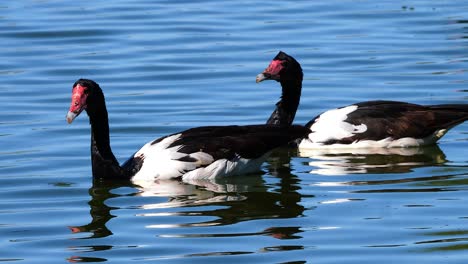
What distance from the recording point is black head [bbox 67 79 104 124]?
43.1 feet

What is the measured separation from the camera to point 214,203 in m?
12.5

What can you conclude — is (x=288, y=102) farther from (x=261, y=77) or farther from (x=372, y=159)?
(x=372, y=159)

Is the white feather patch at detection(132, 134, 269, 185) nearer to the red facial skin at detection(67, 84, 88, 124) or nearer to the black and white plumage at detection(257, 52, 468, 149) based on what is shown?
the red facial skin at detection(67, 84, 88, 124)

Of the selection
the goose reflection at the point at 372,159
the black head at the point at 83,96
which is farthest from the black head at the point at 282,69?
the black head at the point at 83,96

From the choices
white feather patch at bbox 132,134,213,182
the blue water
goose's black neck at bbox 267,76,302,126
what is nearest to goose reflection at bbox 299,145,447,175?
the blue water

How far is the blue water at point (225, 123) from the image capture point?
1101cm

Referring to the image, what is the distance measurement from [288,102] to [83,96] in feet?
10.1

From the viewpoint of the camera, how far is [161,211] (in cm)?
1209

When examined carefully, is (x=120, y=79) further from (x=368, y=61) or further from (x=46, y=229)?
(x=46, y=229)

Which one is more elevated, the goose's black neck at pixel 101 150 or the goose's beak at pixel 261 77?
the goose's beak at pixel 261 77

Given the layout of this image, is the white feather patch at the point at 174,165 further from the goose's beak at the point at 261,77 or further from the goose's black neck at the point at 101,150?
the goose's beak at the point at 261,77

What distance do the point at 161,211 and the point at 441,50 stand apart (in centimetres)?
803

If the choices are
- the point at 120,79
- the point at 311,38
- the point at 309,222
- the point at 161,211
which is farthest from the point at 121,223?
the point at 311,38

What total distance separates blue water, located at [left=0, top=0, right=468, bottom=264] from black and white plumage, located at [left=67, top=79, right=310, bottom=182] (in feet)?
0.47
